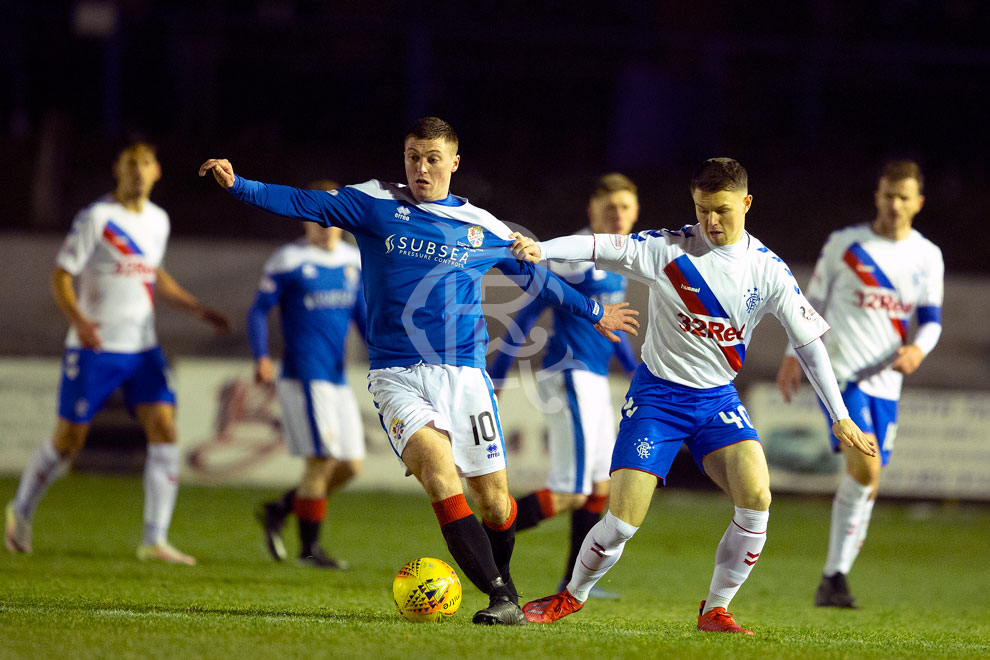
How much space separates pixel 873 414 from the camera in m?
7.04

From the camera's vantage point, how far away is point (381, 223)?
525 cm

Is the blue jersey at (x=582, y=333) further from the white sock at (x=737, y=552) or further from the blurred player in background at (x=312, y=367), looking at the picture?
the white sock at (x=737, y=552)

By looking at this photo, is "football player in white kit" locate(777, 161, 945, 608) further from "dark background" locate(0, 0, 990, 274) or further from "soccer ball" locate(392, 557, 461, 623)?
"dark background" locate(0, 0, 990, 274)

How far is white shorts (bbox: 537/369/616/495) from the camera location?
22.9ft

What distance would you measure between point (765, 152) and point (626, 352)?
10.7 m

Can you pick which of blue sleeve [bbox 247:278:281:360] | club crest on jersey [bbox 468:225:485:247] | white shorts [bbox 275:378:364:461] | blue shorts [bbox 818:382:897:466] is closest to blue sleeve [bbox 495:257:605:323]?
club crest on jersey [bbox 468:225:485:247]

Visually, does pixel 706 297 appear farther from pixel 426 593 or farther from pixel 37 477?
pixel 37 477

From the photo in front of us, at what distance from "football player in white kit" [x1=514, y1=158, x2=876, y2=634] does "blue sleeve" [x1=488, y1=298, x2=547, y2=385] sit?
2.06m

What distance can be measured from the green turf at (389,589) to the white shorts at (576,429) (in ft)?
2.21

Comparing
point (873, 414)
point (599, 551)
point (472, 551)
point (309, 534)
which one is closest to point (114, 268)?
point (309, 534)

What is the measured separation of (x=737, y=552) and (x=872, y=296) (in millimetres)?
2460

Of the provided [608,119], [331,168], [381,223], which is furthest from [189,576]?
[608,119]

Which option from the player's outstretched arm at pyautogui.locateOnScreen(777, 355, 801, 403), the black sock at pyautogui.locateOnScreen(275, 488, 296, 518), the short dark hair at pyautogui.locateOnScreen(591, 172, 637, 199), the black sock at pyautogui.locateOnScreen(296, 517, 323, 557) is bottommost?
the black sock at pyautogui.locateOnScreen(296, 517, 323, 557)

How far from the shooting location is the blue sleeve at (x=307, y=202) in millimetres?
4980
